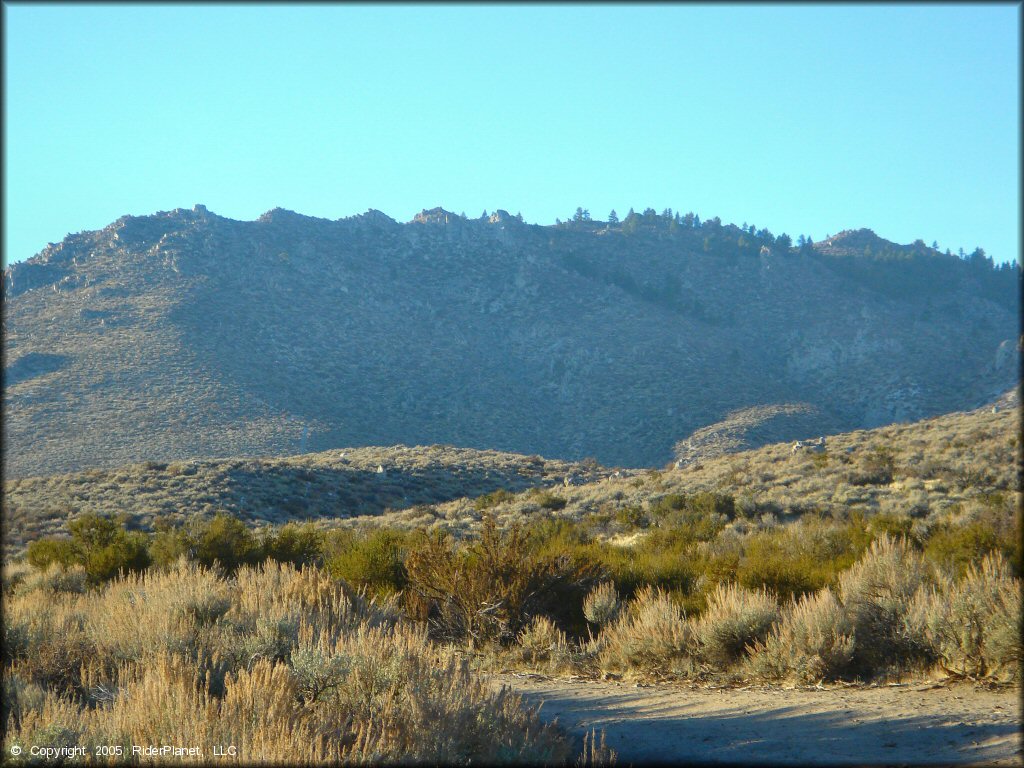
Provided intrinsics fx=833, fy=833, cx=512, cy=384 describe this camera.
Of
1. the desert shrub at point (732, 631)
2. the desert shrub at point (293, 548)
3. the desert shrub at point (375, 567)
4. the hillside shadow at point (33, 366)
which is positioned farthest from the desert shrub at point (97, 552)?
the hillside shadow at point (33, 366)

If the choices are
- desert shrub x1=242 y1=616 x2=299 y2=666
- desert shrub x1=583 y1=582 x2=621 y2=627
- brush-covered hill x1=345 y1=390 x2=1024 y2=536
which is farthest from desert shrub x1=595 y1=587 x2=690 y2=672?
brush-covered hill x1=345 y1=390 x2=1024 y2=536

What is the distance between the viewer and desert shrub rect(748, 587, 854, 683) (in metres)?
7.85

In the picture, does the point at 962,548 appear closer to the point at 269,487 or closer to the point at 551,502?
the point at 551,502

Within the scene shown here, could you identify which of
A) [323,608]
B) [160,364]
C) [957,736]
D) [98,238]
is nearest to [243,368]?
[160,364]

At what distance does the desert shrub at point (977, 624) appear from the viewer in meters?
7.19

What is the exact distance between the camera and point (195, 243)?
80.4 meters

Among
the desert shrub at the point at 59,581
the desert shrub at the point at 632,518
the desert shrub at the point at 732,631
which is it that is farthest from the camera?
the desert shrub at the point at 632,518

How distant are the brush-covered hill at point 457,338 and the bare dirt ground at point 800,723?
42665 millimetres

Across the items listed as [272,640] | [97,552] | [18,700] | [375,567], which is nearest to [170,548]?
[97,552]

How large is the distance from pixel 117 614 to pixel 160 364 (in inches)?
2089

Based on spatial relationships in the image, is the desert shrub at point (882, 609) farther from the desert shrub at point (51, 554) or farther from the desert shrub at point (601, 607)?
the desert shrub at point (51, 554)

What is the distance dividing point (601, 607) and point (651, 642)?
4.67 feet

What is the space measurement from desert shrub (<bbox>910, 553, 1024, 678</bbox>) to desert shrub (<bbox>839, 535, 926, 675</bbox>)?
232 millimetres

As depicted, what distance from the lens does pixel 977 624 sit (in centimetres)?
751
